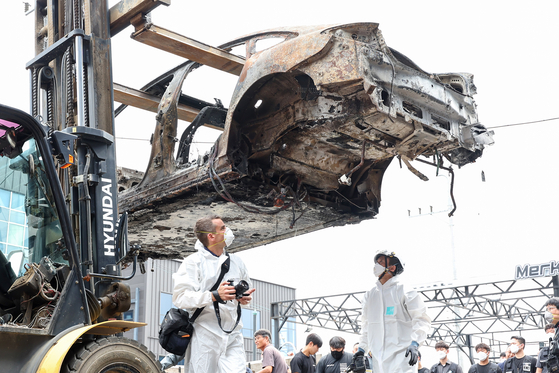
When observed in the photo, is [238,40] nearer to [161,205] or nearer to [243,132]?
[243,132]

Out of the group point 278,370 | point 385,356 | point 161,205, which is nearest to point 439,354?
point 278,370

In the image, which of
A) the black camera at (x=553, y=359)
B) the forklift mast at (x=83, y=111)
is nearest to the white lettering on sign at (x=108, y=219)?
the forklift mast at (x=83, y=111)

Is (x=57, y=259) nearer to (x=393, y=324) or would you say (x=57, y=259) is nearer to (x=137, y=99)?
(x=393, y=324)

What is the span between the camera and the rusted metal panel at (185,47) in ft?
21.9

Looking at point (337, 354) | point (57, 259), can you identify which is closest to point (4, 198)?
point (57, 259)

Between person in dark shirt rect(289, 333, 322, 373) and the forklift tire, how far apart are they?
11.3 ft

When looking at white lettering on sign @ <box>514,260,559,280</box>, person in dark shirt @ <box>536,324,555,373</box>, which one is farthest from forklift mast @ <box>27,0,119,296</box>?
white lettering on sign @ <box>514,260,559,280</box>

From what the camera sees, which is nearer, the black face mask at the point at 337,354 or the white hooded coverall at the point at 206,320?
the white hooded coverall at the point at 206,320

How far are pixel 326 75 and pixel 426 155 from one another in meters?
1.68

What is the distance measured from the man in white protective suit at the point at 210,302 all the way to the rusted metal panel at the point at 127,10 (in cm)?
300

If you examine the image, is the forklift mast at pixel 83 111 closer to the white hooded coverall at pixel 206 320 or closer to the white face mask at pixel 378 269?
the white hooded coverall at pixel 206 320

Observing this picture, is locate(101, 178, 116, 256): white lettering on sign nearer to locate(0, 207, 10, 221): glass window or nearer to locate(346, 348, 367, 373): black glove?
locate(0, 207, 10, 221): glass window

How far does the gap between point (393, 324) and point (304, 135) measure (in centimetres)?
214

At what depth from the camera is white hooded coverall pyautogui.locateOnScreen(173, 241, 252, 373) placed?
173 inches
